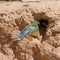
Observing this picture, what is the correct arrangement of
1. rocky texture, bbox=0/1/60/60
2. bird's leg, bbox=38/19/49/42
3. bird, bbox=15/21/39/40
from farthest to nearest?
bird's leg, bbox=38/19/49/42 → bird, bbox=15/21/39/40 → rocky texture, bbox=0/1/60/60

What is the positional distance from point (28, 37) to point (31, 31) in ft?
0.37

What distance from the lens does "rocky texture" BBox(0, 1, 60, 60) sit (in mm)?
3824

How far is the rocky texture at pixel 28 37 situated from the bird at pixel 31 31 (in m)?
0.06

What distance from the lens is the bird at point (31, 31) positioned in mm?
3971

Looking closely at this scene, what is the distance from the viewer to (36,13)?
4.23 metres

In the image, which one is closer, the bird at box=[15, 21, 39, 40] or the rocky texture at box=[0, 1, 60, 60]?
the rocky texture at box=[0, 1, 60, 60]

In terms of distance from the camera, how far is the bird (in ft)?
13.0

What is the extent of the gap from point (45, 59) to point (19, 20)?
2.61ft

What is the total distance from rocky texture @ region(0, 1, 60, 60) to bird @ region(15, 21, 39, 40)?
0.06 meters

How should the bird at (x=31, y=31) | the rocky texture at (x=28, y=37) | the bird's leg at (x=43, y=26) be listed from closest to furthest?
1. the rocky texture at (x=28, y=37)
2. the bird at (x=31, y=31)
3. the bird's leg at (x=43, y=26)

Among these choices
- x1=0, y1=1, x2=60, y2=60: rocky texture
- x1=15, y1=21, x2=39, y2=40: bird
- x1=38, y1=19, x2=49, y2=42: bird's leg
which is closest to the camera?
x1=0, y1=1, x2=60, y2=60: rocky texture

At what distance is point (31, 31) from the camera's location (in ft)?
13.2

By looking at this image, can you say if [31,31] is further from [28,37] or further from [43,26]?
[43,26]

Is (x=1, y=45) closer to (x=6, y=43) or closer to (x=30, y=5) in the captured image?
(x=6, y=43)
